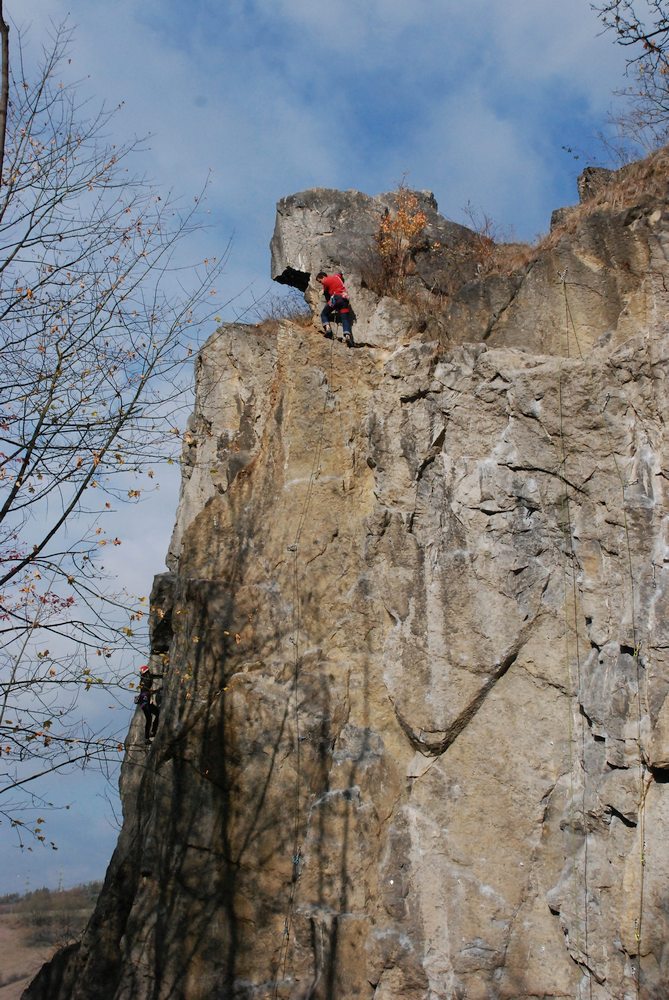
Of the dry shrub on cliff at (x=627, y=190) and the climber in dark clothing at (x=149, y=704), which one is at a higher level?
the dry shrub on cliff at (x=627, y=190)

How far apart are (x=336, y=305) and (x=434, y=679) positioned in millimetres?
4892

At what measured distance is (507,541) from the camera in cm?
1031

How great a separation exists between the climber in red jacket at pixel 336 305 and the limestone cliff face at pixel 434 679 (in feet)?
1.29

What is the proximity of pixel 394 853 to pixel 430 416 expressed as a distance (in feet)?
15.5

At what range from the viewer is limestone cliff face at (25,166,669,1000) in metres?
9.16

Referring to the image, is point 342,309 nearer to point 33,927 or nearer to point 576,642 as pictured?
point 576,642

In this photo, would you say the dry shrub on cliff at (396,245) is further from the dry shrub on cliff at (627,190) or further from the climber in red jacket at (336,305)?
the dry shrub on cliff at (627,190)

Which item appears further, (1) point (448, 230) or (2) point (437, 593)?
(1) point (448, 230)

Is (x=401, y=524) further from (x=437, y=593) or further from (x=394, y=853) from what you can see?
(x=394, y=853)

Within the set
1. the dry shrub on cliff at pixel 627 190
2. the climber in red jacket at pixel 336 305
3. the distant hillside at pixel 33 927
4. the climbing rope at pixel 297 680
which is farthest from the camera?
the distant hillside at pixel 33 927

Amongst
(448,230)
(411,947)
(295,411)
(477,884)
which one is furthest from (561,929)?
(448,230)

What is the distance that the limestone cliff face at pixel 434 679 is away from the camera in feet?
30.1

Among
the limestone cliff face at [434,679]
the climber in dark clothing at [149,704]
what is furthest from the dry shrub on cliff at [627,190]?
the climber in dark clothing at [149,704]

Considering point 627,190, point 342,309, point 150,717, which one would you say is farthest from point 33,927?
point 627,190
